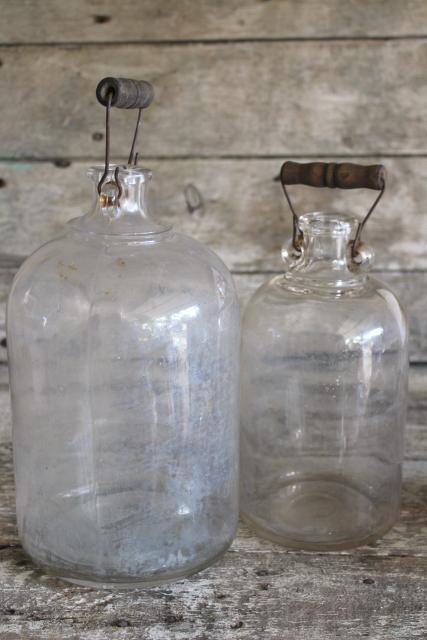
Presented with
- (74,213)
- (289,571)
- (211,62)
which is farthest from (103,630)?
(211,62)

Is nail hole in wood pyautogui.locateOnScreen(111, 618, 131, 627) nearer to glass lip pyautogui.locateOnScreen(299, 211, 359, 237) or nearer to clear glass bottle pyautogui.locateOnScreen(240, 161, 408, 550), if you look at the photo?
clear glass bottle pyautogui.locateOnScreen(240, 161, 408, 550)

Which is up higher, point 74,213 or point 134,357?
point 74,213

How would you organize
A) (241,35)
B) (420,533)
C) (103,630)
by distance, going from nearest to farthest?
(103,630)
(420,533)
(241,35)

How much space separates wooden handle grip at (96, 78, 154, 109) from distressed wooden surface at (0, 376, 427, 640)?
0.45 metres

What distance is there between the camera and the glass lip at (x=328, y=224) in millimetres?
910

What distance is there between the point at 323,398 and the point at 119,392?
247mm

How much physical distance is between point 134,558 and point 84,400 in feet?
0.51

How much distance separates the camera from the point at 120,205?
0.84m

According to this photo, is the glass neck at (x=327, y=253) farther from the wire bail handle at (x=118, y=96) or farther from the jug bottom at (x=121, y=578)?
the jug bottom at (x=121, y=578)

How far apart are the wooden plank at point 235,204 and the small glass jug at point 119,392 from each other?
1.00ft

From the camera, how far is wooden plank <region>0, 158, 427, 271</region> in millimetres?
1153

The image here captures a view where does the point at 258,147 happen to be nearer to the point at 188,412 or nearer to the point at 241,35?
the point at 241,35

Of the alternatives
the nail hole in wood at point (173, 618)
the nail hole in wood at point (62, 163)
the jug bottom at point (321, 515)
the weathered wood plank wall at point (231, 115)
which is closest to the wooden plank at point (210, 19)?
the weathered wood plank wall at point (231, 115)

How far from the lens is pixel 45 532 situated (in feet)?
2.78
